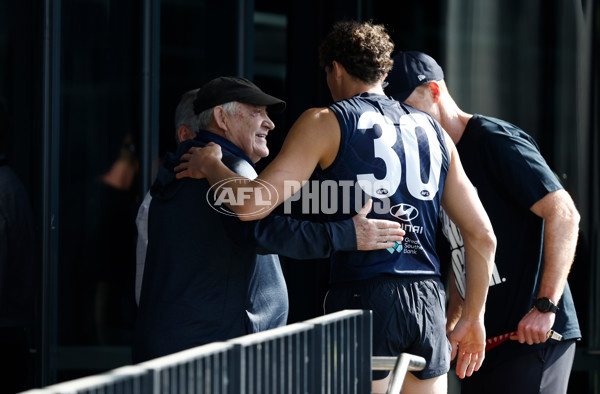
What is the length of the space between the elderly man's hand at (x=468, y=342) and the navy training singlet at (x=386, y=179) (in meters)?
0.31

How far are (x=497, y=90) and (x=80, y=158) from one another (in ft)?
9.43

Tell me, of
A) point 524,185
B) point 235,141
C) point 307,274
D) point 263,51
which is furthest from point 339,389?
point 263,51

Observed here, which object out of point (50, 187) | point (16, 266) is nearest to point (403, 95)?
point (50, 187)

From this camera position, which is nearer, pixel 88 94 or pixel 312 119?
pixel 312 119

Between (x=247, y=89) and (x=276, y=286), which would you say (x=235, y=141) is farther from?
(x=276, y=286)

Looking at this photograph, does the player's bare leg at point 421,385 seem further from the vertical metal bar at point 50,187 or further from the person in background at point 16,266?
the vertical metal bar at point 50,187

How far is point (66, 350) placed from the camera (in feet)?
20.9

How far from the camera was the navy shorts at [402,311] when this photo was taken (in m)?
3.11

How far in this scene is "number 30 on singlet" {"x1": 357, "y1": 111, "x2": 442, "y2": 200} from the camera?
3125 mm

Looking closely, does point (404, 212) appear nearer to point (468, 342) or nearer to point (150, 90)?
point (468, 342)

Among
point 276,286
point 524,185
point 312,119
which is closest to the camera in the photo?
point 312,119

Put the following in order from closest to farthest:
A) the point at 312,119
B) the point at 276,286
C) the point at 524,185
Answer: the point at 312,119
the point at 276,286
the point at 524,185

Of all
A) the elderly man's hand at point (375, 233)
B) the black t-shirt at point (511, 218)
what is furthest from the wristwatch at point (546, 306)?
the elderly man's hand at point (375, 233)

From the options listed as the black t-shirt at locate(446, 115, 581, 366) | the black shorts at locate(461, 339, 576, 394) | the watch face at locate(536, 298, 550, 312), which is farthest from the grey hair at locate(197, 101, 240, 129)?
the black shorts at locate(461, 339, 576, 394)
